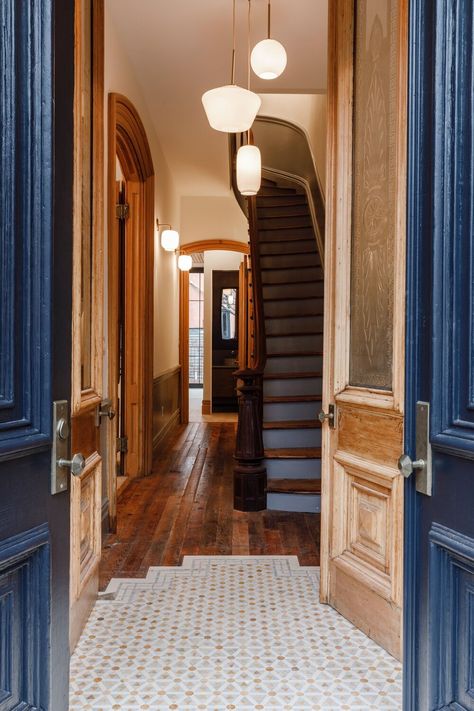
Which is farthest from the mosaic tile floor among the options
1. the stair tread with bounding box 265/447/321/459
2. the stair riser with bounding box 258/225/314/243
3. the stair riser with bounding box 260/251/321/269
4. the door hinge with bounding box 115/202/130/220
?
the stair riser with bounding box 258/225/314/243

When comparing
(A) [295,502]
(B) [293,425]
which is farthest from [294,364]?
(A) [295,502]

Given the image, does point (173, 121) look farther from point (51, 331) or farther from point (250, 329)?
point (51, 331)

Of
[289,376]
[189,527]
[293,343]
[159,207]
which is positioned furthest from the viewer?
[159,207]

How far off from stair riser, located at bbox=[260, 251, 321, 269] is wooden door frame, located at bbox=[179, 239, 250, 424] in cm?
216

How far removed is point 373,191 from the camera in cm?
231

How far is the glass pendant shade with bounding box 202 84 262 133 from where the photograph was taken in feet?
10.4

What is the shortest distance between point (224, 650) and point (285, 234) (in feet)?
18.4

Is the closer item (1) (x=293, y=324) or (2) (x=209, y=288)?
(1) (x=293, y=324)

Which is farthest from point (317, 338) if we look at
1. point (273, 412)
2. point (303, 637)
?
point (303, 637)

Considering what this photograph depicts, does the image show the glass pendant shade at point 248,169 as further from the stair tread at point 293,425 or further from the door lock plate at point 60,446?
the door lock plate at point 60,446

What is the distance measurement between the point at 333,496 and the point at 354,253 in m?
1.09

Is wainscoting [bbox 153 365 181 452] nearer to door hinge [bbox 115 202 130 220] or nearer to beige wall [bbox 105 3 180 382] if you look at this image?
beige wall [bbox 105 3 180 382]

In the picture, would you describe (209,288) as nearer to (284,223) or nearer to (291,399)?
(284,223)

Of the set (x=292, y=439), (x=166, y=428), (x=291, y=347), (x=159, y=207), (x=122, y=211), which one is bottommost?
(x=166, y=428)
